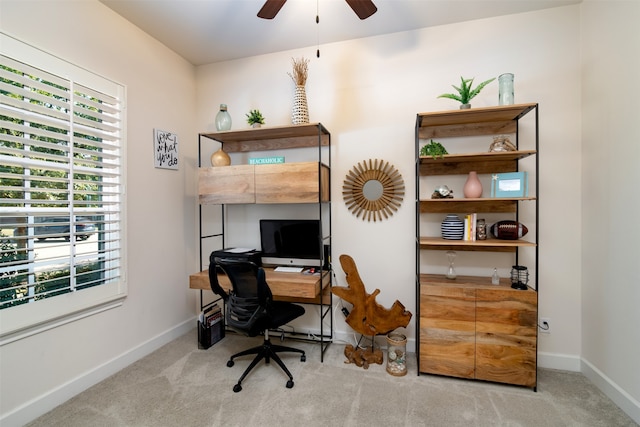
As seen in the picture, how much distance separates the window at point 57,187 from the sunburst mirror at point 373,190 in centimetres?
200

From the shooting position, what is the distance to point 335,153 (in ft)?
9.29

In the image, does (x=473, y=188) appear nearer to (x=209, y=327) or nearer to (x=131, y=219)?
(x=209, y=327)

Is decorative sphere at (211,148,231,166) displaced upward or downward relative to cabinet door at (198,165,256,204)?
upward

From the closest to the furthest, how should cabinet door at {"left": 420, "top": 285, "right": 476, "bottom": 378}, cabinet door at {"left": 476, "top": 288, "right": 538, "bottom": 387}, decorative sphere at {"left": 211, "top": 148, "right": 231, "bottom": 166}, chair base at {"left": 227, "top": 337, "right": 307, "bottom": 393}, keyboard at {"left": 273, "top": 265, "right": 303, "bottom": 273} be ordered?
1. cabinet door at {"left": 476, "top": 288, "right": 538, "bottom": 387}
2. cabinet door at {"left": 420, "top": 285, "right": 476, "bottom": 378}
3. chair base at {"left": 227, "top": 337, "right": 307, "bottom": 393}
4. keyboard at {"left": 273, "top": 265, "right": 303, "bottom": 273}
5. decorative sphere at {"left": 211, "top": 148, "right": 231, "bottom": 166}

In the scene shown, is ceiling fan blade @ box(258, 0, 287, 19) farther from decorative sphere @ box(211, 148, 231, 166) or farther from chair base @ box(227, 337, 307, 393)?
chair base @ box(227, 337, 307, 393)

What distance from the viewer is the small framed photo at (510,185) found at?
6.92 ft

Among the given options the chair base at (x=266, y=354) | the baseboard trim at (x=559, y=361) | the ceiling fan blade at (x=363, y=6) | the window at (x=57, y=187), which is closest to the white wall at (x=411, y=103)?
the baseboard trim at (x=559, y=361)

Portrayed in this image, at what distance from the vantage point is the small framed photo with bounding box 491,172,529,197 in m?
2.11

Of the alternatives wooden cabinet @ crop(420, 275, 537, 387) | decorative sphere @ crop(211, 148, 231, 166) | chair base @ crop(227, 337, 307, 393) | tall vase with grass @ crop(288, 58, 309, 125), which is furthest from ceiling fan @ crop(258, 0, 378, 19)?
chair base @ crop(227, 337, 307, 393)

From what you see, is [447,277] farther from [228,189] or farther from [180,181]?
[180,181]

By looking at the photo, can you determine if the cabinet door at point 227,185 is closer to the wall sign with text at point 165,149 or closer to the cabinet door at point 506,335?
the wall sign with text at point 165,149

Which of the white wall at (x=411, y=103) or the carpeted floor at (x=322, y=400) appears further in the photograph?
the white wall at (x=411, y=103)

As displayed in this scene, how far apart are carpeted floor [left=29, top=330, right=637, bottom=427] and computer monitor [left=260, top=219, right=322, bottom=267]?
0.92 meters

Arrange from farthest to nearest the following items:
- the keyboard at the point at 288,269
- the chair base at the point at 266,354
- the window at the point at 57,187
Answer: the keyboard at the point at 288,269, the chair base at the point at 266,354, the window at the point at 57,187
